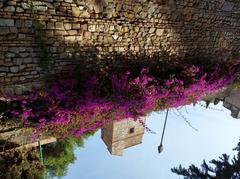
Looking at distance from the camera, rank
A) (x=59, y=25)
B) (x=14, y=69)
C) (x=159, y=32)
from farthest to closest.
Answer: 1. (x=159, y=32)
2. (x=59, y=25)
3. (x=14, y=69)

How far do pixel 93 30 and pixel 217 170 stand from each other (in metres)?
4.97

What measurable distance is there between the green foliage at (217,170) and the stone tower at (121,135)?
4347mm

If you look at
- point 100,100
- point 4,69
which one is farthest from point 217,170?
point 4,69

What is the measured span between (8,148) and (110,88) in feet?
9.35

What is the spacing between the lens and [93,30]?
20.8 feet

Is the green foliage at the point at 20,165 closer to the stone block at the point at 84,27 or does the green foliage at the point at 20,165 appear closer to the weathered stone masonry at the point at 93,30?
the weathered stone masonry at the point at 93,30

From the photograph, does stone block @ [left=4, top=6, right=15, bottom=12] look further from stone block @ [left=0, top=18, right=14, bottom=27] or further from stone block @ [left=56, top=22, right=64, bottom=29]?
stone block @ [left=56, top=22, right=64, bottom=29]

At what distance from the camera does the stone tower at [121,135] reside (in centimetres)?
1186

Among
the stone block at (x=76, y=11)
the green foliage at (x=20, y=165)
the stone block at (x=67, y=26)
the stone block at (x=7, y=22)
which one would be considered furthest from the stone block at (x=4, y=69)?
the green foliage at (x=20, y=165)

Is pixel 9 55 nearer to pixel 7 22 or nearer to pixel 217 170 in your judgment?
pixel 7 22

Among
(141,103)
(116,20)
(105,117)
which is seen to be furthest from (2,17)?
(141,103)

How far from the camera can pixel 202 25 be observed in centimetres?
886

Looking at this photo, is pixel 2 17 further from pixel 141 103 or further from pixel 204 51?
pixel 204 51

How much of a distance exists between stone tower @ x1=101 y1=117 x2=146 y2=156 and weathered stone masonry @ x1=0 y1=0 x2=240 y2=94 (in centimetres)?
448
